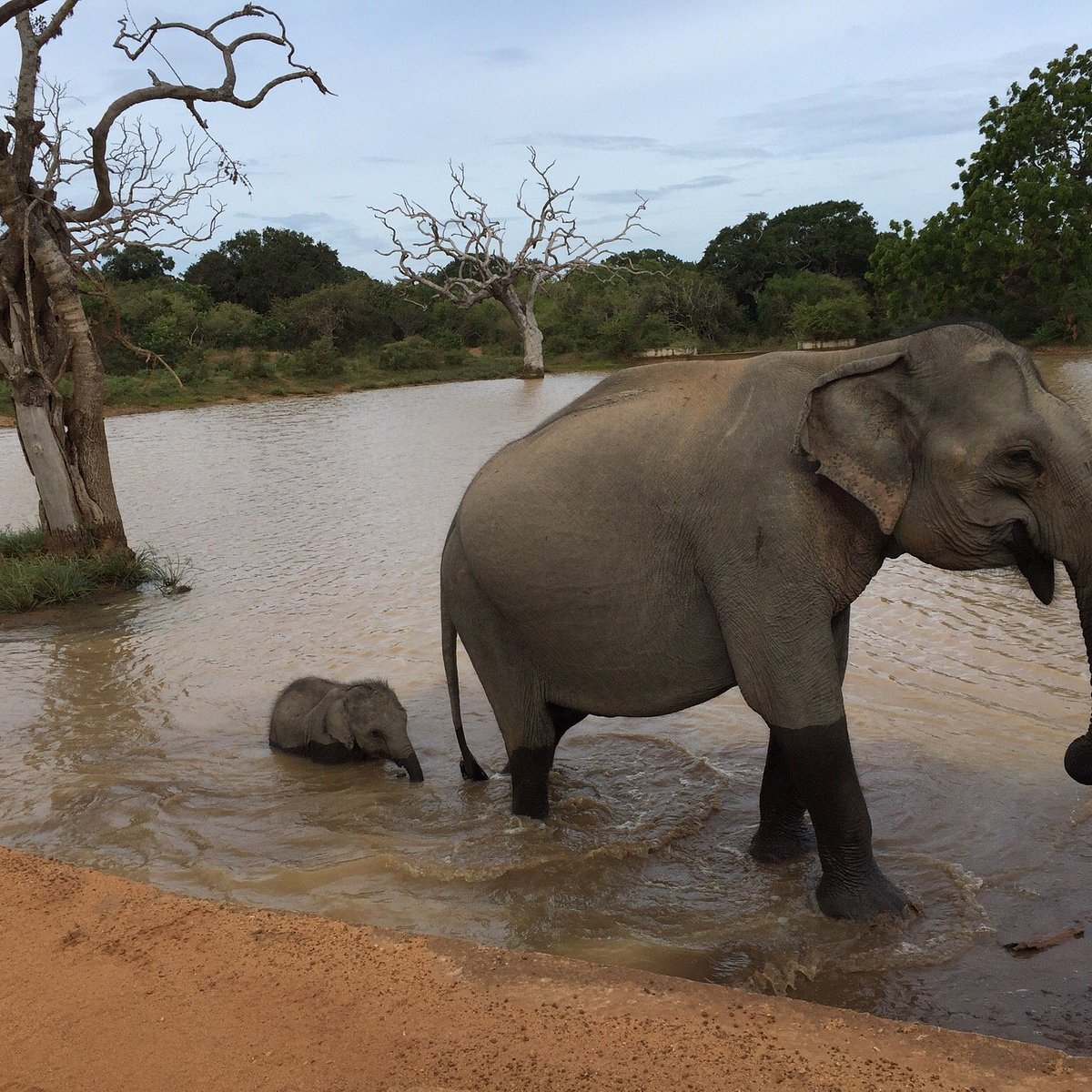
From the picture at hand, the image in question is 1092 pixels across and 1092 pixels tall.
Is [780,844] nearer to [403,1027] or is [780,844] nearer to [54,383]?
[403,1027]

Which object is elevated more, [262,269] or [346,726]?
[262,269]

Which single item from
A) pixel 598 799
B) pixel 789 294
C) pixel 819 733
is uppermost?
pixel 789 294

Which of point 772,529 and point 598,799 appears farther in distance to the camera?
point 598,799

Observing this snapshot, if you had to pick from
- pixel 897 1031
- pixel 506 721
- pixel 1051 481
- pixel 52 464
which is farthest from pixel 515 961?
pixel 52 464

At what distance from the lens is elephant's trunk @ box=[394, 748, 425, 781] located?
5824 mm

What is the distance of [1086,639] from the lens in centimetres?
325

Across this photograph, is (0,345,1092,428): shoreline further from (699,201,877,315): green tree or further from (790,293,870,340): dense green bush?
(699,201,877,315): green tree

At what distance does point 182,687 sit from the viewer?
753 centimetres

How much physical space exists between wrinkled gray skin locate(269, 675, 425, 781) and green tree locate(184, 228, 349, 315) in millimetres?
53251

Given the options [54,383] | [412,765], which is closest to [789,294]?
[54,383]

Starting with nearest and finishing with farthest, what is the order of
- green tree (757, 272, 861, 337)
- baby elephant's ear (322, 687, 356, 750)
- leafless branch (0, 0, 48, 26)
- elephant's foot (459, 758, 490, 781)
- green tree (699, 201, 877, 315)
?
elephant's foot (459, 758, 490, 781), baby elephant's ear (322, 687, 356, 750), leafless branch (0, 0, 48, 26), green tree (757, 272, 861, 337), green tree (699, 201, 877, 315)

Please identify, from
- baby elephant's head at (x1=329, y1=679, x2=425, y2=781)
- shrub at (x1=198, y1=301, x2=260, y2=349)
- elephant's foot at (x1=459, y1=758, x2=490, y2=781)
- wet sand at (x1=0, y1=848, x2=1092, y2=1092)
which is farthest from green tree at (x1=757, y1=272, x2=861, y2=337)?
wet sand at (x1=0, y1=848, x2=1092, y2=1092)

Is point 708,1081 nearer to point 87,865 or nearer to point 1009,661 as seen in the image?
point 87,865

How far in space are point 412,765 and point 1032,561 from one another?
333 cm
